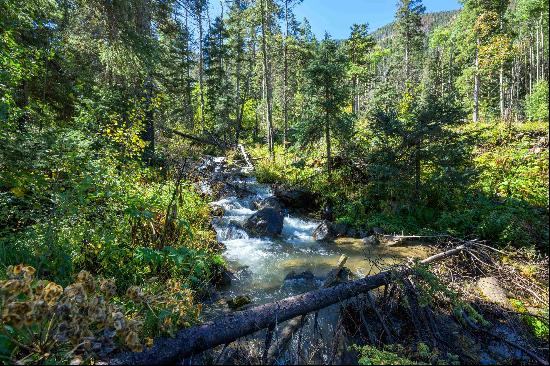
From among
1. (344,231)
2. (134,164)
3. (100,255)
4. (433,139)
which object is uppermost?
(433,139)

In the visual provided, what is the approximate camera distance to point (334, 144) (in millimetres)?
15000

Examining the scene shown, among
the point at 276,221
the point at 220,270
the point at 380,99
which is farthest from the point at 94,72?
the point at 380,99

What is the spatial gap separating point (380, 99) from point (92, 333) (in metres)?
26.7

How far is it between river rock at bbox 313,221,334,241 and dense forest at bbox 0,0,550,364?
50 millimetres

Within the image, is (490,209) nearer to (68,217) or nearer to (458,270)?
(458,270)

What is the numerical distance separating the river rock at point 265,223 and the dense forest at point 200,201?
0.06m

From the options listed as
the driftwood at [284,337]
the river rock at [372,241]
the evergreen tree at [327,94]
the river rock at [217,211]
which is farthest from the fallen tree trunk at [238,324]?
the evergreen tree at [327,94]

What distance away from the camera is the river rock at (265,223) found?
10.8 meters

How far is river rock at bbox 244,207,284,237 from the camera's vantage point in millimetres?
10781

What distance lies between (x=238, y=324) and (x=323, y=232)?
802cm

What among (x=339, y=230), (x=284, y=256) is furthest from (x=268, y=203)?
(x=284, y=256)

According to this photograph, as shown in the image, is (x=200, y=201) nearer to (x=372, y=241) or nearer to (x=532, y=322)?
(x=372, y=241)

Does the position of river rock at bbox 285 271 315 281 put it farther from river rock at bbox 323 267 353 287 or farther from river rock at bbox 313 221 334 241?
river rock at bbox 313 221 334 241

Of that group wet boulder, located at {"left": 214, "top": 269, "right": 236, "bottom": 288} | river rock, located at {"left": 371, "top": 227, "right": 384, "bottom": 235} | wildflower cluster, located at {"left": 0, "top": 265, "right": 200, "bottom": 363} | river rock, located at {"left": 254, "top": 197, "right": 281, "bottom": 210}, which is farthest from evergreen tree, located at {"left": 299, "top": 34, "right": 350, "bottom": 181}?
wildflower cluster, located at {"left": 0, "top": 265, "right": 200, "bottom": 363}
